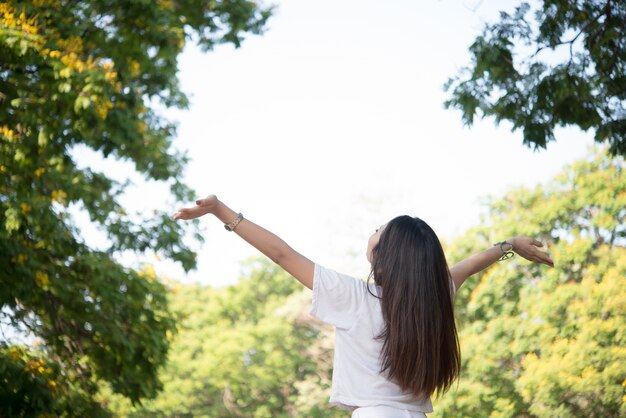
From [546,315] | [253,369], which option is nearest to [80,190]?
[546,315]

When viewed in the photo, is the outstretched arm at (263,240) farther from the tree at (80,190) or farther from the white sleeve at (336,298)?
the tree at (80,190)

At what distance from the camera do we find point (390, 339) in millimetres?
2699

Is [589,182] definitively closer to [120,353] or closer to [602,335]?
[602,335]

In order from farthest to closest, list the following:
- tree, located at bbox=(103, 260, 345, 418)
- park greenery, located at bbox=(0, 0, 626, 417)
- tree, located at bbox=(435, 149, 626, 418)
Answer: tree, located at bbox=(103, 260, 345, 418), tree, located at bbox=(435, 149, 626, 418), park greenery, located at bbox=(0, 0, 626, 417)

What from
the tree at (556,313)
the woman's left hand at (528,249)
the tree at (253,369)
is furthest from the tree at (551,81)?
the tree at (253,369)

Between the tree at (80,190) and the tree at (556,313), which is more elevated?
the tree at (556,313)

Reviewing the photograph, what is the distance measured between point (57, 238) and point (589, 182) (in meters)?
16.5

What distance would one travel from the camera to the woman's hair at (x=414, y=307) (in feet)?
8.81

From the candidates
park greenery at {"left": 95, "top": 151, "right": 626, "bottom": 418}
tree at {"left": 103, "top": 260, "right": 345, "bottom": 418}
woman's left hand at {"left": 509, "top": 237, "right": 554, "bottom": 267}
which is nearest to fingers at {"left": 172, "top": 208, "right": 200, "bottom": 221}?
woman's left hand at {"left": 509, "top": 237, "right": 554, "bottom": 267}

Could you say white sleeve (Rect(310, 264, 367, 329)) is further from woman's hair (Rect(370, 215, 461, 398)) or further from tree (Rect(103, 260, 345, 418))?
tree (Rect(103, 260, 345, 418))

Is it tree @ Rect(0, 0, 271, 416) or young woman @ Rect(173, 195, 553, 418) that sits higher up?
tree @ Rect(0, 0, 271, 416)

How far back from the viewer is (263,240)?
283 centimetres

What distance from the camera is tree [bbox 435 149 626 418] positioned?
18953mm

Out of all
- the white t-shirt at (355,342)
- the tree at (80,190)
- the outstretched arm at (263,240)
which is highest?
the tree at (80,190)
